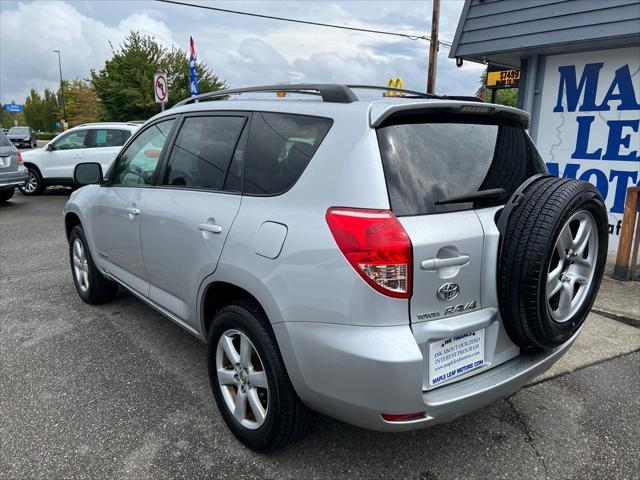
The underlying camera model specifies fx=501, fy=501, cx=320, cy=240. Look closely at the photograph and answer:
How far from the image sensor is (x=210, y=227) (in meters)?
2.57

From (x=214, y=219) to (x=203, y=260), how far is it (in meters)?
0.23

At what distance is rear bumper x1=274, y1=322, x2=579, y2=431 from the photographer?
1878mm

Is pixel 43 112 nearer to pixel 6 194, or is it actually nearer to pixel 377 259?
pixel 6 194

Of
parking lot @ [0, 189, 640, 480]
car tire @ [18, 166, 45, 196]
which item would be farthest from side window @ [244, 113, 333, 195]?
car tire @ [18, 166, 45, 196]

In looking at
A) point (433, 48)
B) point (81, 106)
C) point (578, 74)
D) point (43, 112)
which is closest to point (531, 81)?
point (578, 74)

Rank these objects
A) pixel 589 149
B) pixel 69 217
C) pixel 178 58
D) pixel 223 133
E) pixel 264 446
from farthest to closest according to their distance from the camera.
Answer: pixel 178 58 → pixel 589 149 → pixel 69 217 → pixel 223 133 → pixel 264 446

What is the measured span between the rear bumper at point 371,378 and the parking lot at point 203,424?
0.52 meters

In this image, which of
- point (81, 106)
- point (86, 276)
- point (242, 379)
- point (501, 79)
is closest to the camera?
point (242, 379)

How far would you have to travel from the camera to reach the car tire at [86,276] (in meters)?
4.37

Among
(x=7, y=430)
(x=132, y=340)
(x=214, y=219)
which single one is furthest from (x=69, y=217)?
(x=214, y=219)

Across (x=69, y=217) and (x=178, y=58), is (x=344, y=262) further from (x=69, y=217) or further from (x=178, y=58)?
(x=178, y=58)

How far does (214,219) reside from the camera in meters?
2.57

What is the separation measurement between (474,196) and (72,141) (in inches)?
475

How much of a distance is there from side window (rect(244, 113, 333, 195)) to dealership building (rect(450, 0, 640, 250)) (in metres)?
4.62
